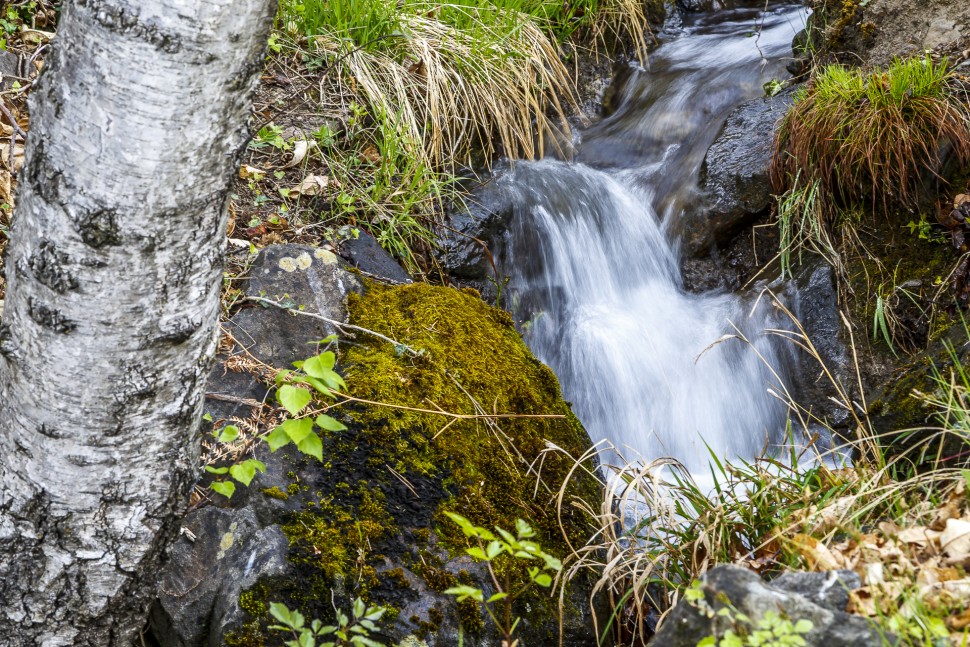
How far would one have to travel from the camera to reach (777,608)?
1.50m

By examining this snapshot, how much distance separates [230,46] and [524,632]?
184cm

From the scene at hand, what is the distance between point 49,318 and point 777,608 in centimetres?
166

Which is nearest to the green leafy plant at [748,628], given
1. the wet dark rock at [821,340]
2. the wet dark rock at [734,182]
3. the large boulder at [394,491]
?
the large boulder at [394,491]

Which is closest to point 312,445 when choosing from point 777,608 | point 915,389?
point 777,608

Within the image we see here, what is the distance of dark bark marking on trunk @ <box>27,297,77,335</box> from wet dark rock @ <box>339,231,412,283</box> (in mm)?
1901

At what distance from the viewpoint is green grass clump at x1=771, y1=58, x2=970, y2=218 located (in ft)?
12.6

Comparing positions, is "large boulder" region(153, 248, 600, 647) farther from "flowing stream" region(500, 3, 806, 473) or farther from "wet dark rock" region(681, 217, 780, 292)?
"wet dark rock" region(681, 217, 780, 292)

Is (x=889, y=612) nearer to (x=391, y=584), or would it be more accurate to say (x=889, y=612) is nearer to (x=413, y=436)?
(x=391, y=584)

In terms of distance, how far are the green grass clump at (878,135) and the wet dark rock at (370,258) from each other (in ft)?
7.77

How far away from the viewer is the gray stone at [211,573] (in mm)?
2232

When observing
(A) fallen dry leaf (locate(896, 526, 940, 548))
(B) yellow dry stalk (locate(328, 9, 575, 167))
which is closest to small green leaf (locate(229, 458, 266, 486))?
(A) fallen dry leaf (locate(896, 526, 940, 548))

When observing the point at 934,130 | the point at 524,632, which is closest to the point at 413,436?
the point at 524,632

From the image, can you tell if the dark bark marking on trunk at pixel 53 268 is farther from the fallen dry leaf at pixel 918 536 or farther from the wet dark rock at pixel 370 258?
the fallen dry leaf at pixel 918 536

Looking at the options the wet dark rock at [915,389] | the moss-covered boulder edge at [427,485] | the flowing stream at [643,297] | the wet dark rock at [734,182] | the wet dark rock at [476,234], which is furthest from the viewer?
the wet dark rock at [734,182]
